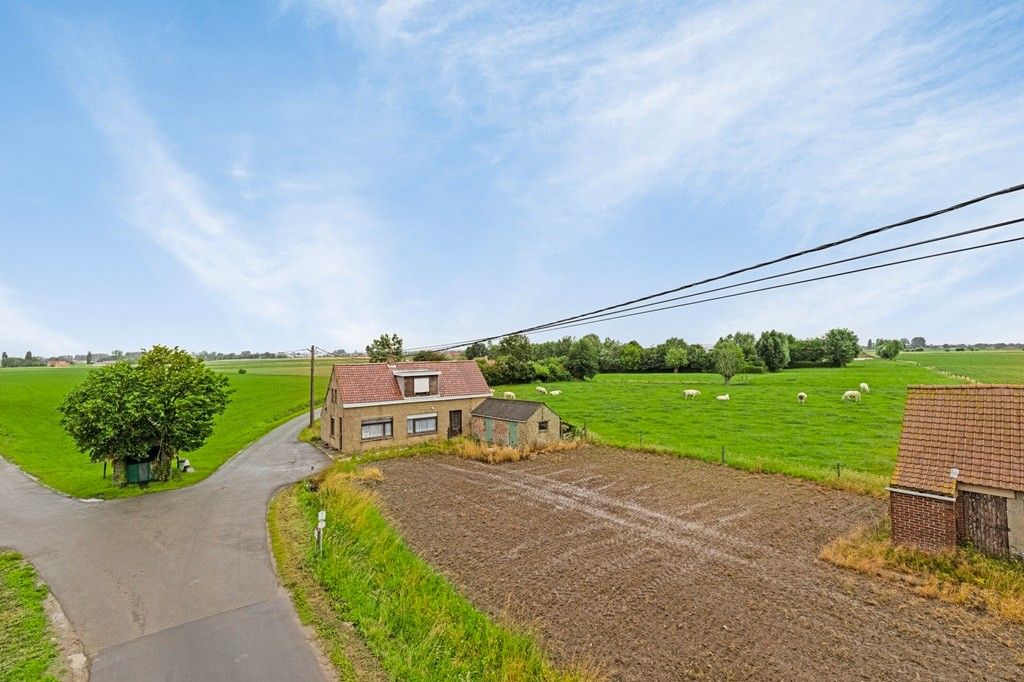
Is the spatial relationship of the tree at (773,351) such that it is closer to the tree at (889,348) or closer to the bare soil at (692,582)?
the tree at (889,348)

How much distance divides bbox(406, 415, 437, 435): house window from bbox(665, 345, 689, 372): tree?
70.2 meters

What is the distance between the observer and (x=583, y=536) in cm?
1548

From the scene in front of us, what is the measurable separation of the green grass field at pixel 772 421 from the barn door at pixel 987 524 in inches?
254

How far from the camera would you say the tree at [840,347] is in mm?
87938

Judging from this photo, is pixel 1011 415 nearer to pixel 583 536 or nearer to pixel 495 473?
pixel 583 536

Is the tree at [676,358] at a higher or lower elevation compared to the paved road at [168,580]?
higher

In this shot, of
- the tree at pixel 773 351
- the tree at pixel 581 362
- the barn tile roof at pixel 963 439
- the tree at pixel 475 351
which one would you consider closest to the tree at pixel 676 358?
the tree at pixel 773 351

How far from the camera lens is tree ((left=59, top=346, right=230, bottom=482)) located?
798 inches

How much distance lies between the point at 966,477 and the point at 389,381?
2884cm

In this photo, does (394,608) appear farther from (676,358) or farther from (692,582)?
(676,358)

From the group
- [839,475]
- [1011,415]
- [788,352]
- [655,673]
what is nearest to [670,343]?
[788,352]

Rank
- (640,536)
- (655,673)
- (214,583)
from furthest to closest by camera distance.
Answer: (640,536) → (214,583) → (655,673)

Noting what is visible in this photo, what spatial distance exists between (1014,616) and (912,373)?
2790 inches

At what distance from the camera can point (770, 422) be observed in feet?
123
